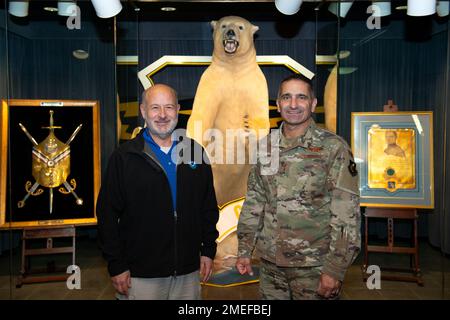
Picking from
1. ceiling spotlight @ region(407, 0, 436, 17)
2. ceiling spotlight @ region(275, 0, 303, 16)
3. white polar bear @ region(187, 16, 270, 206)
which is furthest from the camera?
white polar bear @ region(187, 16, 270, 206)

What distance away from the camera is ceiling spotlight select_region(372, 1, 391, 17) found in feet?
10.3

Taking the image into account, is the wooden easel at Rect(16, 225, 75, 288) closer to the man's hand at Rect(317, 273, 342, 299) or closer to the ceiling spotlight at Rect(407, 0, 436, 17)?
the man's hand at Rect(317, 273, 342, 299)

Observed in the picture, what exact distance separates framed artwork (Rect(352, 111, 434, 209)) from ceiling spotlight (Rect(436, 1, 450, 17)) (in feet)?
2.51

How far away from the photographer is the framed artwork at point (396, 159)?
3.28 meters

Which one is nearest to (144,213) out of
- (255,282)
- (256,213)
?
(256,213)

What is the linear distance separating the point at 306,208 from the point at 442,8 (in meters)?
2.36

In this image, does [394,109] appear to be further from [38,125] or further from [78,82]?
[38,125]

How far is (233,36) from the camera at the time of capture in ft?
10.3

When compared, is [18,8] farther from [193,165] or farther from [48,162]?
[193,165]

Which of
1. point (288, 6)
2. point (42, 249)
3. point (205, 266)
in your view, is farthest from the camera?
point (42, 249)

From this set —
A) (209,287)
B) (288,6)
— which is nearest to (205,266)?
(209,287)

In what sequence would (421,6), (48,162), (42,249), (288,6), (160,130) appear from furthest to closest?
(42,249) → (48,162) → (288,6) → (421,6) → (160,130)

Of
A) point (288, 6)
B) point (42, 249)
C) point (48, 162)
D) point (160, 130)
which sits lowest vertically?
point (42, 249)

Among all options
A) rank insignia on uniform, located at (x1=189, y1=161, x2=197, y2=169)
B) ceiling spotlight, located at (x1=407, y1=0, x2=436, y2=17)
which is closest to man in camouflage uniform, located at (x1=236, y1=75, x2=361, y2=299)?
rank insignia on uniform, located at (x1=189, y1=161, x2=197, y2=169)
